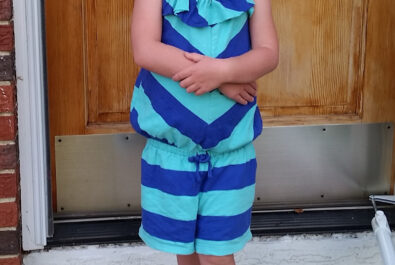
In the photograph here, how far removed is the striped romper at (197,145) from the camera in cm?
184

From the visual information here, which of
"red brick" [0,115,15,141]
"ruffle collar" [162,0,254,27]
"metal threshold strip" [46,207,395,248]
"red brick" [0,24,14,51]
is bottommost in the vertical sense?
"metal threshold strip" [46,207,395,248]

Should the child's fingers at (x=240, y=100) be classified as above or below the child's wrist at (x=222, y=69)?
below

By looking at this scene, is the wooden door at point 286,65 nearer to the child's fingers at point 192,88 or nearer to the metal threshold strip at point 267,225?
the metal threshold strip at point 267,225

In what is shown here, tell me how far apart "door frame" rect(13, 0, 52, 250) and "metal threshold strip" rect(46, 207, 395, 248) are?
0.11 meters

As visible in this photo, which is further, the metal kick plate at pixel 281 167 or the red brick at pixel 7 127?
the metal kick plate at pixel 281 167

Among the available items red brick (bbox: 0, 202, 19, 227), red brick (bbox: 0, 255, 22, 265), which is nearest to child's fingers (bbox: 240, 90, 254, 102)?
red brick (bbox: 0, 202, 19, 227)

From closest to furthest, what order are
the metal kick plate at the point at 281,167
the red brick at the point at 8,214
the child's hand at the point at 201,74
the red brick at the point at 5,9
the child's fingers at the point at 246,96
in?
1. the child's hand at the point at 201,74
2. the child's fingers at the point at 246,96
3. the red brick at the point at 5,9
4. the red brick at the point at 8,214
5. the metal kick plate at the point at 281,167

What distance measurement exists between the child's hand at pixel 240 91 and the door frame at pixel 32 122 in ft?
2.33

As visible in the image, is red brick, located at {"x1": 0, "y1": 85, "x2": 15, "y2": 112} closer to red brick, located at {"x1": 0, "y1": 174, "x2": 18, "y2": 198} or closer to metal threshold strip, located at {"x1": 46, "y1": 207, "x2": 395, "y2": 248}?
red brick, located at {"x1": 0, "y1": 174, "x2": 18, "y2": 198}

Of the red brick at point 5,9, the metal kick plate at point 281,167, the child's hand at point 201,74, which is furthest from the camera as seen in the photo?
the metal kick plate at point 281,167

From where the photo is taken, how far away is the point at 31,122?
7.51ft

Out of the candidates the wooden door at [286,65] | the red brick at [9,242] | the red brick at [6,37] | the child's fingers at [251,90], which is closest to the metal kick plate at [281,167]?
the wooden door at [286,65]

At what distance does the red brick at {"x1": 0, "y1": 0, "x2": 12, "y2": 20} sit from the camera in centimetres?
216

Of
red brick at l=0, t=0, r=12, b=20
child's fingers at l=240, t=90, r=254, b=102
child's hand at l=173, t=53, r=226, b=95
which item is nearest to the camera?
child's hand at l=173, t=53, r=226, b=95
